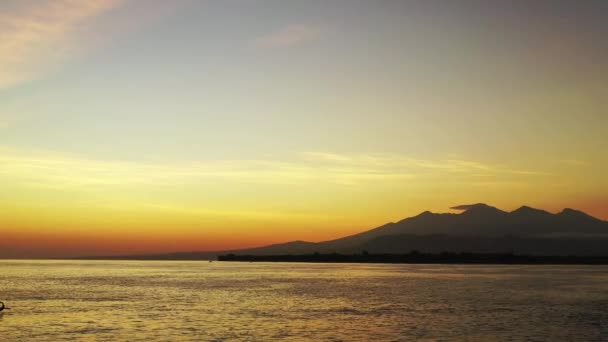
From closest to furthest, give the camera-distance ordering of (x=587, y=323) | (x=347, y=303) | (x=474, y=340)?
(x=474, y=340)
(x=587, y=323)
(x=347, y=303)

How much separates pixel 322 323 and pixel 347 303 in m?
20.1

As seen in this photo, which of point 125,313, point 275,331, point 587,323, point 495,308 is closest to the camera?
point 275,331

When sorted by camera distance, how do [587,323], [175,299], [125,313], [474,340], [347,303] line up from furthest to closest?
[175,299] → [347,303] → [125,313] → [587,323] → [474,340]

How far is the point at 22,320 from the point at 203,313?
50.0 feet

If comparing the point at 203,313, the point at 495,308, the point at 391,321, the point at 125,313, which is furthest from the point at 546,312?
the point at 125,313

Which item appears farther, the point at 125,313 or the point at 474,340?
the point at 125,313

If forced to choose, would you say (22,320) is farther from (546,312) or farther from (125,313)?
(546,312)

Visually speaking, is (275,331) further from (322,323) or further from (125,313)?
(125,313)

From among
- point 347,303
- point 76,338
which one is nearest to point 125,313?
point 76,338

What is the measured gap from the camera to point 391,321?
51.4m

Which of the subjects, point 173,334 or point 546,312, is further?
point 546,312

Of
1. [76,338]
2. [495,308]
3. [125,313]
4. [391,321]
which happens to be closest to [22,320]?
[125,313]

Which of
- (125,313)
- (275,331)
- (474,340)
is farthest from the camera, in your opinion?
(125,313)

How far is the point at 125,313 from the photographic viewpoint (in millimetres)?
57969
